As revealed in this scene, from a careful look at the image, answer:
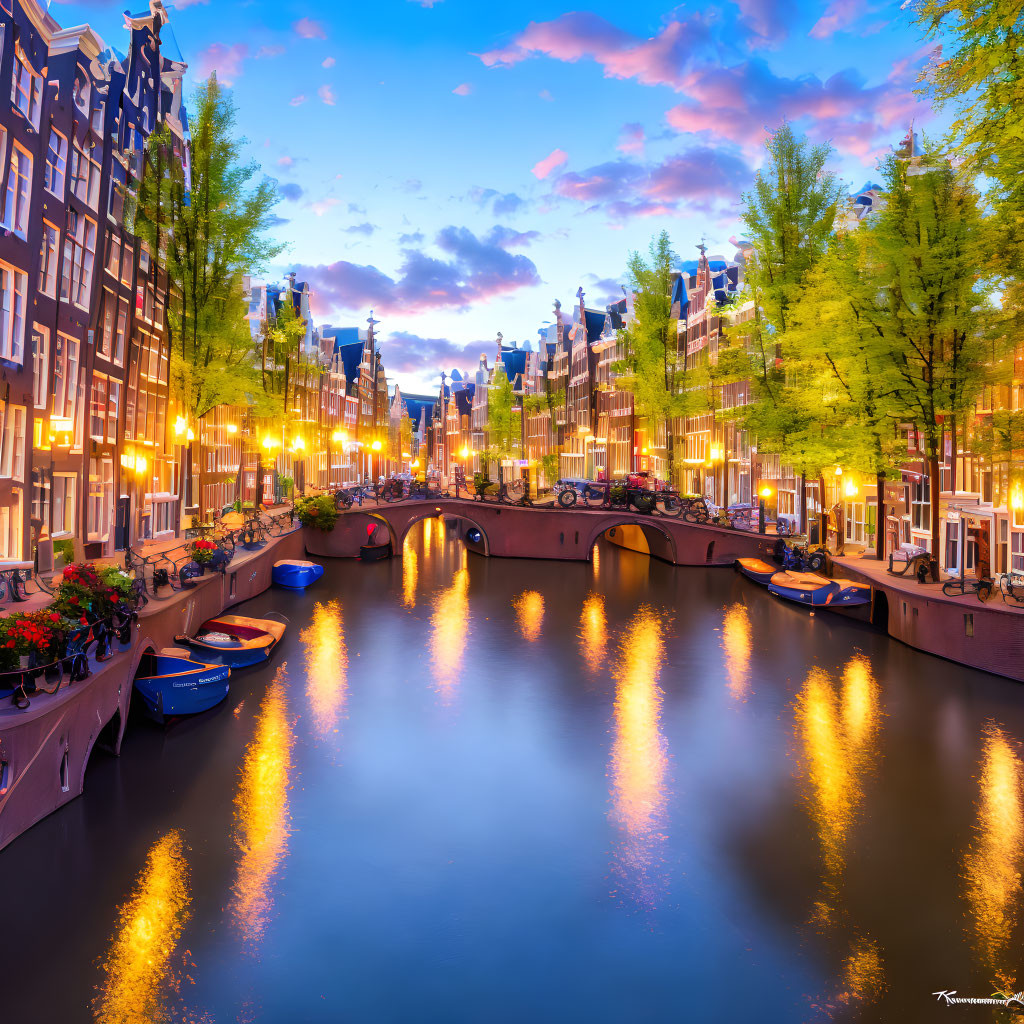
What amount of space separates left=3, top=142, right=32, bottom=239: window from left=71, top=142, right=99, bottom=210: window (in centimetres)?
418

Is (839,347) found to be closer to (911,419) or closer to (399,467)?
(911,419)

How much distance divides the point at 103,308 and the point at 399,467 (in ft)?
346

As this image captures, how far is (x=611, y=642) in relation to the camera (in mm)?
31438

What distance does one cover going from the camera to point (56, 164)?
79.1ft

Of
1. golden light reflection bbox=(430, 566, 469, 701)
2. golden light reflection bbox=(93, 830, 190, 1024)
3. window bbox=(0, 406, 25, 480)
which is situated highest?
window bbox=(0, 406, 25, 480)

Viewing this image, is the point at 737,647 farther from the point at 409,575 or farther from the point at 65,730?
the point at 409,575

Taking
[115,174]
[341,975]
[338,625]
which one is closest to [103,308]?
[115,174]

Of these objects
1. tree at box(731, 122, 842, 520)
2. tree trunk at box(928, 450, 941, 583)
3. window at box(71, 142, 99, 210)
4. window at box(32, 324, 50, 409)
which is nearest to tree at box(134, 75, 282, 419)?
window at box(71, 142, 99, 210)

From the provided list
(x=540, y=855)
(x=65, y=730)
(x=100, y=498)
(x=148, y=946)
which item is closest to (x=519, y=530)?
(x=100, y=498)

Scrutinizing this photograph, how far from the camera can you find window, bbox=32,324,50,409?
76.7 ft

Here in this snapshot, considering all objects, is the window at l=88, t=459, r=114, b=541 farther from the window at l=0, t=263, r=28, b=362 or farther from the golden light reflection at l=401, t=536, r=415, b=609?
the golden light reflection at l=401, t=536, r=415, b=609

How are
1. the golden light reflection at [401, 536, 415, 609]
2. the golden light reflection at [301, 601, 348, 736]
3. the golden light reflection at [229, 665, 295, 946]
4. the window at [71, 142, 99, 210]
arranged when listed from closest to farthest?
the golden light reflection at [229, 665, 295, 946], the golden light reflection at [301, 601, 348, 736], the window at [71, 142, 99, 210], the golden light reflection at [401, 536, 415, 609]

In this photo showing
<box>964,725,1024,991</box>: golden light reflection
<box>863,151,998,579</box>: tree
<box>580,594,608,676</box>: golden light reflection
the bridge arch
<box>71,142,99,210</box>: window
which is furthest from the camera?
the bridge arch

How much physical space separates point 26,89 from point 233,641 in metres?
15.8
